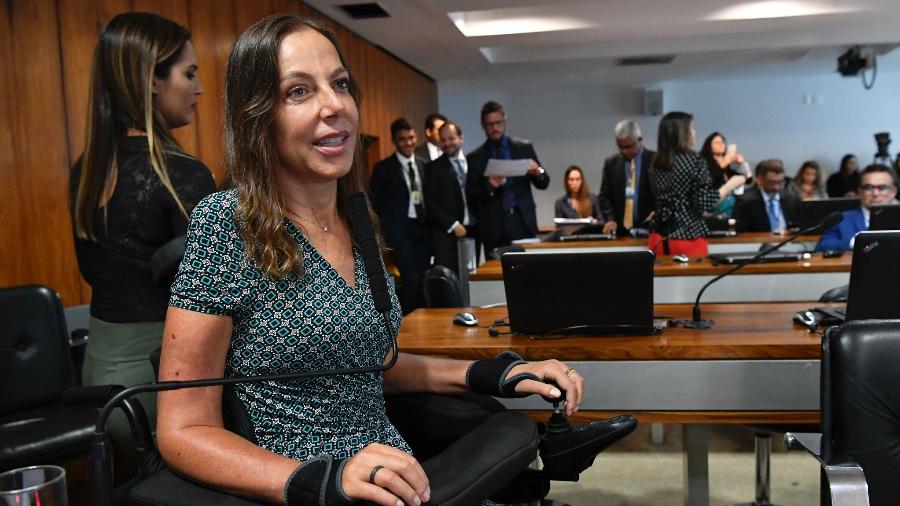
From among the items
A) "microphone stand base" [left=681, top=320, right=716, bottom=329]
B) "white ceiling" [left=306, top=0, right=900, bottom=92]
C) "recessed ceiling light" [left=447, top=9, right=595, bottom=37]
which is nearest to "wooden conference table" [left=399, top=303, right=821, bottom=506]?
"microphone stand base" [left=681, top=320, right=716, bottom=329]

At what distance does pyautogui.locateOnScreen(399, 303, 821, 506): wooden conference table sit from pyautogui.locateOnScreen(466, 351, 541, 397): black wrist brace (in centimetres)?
58

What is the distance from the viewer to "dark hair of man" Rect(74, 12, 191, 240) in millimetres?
1752

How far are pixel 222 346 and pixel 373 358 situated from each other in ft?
0.87

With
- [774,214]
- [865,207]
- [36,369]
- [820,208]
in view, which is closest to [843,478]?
[36,369]

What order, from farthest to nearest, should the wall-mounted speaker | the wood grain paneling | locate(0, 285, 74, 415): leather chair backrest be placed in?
the wall-mounted speaker → the wood grain paneling → locate(0, 285, 74, 415): leather chair backrest

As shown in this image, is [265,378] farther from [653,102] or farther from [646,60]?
[653,102]

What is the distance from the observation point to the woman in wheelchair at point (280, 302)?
1.12 meters

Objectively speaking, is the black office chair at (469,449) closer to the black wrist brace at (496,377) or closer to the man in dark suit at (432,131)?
the black wrist brace at (496,377)

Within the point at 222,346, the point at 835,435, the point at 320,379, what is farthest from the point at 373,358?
the point at 835,435

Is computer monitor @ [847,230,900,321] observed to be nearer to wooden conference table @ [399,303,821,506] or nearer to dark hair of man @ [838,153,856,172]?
wooden conference table @ [399,303,821,506]

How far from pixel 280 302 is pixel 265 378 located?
0.15 metres

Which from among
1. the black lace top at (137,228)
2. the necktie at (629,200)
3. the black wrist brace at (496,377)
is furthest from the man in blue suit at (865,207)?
the black lace top at (137,228)

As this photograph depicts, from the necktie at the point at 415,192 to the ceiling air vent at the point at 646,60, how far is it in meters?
5.12

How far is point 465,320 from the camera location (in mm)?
2389
